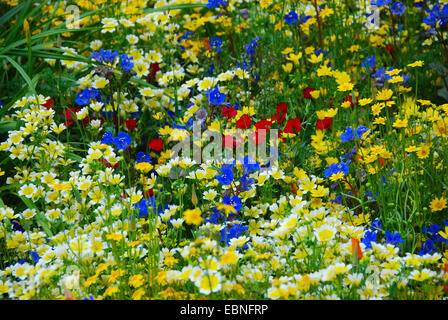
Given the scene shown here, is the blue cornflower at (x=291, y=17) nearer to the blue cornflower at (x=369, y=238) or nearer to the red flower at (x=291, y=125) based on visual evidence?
the red flower at (x=291, y=125)

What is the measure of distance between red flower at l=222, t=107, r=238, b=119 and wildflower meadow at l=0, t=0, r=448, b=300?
1 cm

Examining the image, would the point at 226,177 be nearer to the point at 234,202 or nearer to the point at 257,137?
the point at 234,202

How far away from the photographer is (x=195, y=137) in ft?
8.27

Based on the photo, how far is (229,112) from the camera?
2.55 meters

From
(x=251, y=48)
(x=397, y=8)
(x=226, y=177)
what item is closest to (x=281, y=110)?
(x=226, y=177)

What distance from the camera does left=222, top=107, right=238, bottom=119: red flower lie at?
2517mm

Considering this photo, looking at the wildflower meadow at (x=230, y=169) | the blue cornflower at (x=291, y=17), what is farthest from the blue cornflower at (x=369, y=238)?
the blue cornflower at (x=291, y=17)

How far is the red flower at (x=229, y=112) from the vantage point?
2517mm

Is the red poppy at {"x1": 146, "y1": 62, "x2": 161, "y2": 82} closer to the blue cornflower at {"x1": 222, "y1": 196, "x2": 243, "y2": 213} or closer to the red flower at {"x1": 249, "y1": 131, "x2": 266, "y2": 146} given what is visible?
the red flower at {"x1": 249, "y1": 131, "x2": 266, "y2": 146}

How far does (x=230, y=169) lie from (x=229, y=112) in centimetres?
43

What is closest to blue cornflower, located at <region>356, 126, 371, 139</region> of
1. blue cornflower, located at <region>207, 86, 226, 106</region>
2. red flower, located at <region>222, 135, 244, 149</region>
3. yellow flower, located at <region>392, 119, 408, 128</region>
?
yellow flower, located at <region>392, 119, 408, 128</region>

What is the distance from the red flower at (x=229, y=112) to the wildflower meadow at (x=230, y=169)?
1cm
